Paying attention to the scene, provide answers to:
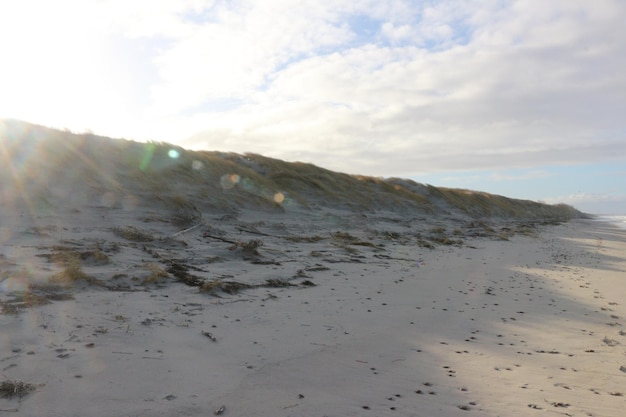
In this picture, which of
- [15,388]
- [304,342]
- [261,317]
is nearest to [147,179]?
[261,317]

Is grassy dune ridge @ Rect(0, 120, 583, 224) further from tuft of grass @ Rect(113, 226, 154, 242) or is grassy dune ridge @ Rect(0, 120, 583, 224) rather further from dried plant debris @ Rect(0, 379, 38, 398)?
dried plant debris @ Rect(0, 379, 38, 398)

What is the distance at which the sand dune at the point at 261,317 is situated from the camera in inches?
143

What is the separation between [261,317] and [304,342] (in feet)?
3.26

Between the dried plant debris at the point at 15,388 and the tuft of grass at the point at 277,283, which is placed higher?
the tuft of grass at the point at 277,283

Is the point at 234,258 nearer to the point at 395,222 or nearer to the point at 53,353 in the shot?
the point at 53,353

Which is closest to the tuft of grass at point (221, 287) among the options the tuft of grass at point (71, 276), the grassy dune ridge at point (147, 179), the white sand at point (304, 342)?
the white sand at point (304, 342)

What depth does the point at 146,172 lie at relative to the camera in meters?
16.2

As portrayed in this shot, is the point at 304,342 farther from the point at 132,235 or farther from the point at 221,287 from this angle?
the point at 132,235

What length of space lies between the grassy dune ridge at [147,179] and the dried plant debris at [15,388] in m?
8.82

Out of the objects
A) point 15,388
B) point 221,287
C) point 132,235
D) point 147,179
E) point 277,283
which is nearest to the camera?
point 15,388

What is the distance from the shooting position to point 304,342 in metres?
5.07

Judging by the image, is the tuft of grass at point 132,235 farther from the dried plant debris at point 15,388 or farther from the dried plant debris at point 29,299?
the dried plant debris at point 15,388

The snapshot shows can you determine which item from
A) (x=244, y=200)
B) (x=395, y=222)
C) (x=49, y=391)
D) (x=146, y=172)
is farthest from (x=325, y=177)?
(x=49, y=391)

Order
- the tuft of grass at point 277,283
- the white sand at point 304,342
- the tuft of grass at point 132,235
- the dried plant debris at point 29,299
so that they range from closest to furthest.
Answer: the white sand at point 304,342
the dried plant debris at point 29,299
the tuft of grass at point 277,283
the tuft of grass at point 132,235
